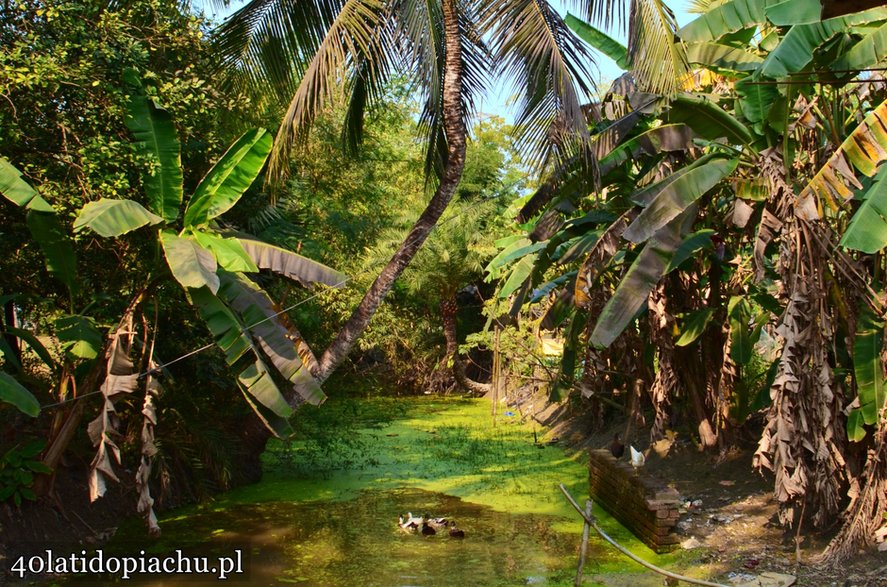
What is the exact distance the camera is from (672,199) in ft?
25.0

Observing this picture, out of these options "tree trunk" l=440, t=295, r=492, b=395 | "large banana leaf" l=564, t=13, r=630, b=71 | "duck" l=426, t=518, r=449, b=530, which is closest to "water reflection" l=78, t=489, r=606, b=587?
"duck" l=426, t=518, r=449, b=530

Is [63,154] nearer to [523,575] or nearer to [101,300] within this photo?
[101,300]

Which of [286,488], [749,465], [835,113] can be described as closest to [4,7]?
[286,488]

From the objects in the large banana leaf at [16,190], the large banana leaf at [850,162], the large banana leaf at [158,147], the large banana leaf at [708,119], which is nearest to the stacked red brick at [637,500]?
the large banana leaf at [850,162]

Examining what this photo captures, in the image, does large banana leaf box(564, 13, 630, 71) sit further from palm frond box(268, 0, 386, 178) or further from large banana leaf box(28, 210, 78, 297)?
large banana leaf box(28, 210, 78, 297)

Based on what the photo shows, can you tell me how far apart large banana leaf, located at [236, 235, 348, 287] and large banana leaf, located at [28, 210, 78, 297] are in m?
1.63

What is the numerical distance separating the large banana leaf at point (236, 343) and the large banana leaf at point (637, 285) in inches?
123

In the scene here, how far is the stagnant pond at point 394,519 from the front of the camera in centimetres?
802

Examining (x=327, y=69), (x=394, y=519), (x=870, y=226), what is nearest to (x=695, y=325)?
(x=870, y=226)

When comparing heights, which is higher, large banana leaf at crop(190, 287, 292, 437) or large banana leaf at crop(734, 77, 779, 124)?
large banana leaf at crop(734, 77, 779, 124)

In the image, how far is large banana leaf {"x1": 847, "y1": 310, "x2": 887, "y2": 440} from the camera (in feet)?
23.2

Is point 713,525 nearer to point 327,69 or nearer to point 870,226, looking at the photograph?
point 870,226

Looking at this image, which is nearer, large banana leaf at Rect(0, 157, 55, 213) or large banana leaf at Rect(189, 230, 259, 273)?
large banana leaf at Rect(0, 157, 55, 213)

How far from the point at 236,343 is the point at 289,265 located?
1.04 meters
